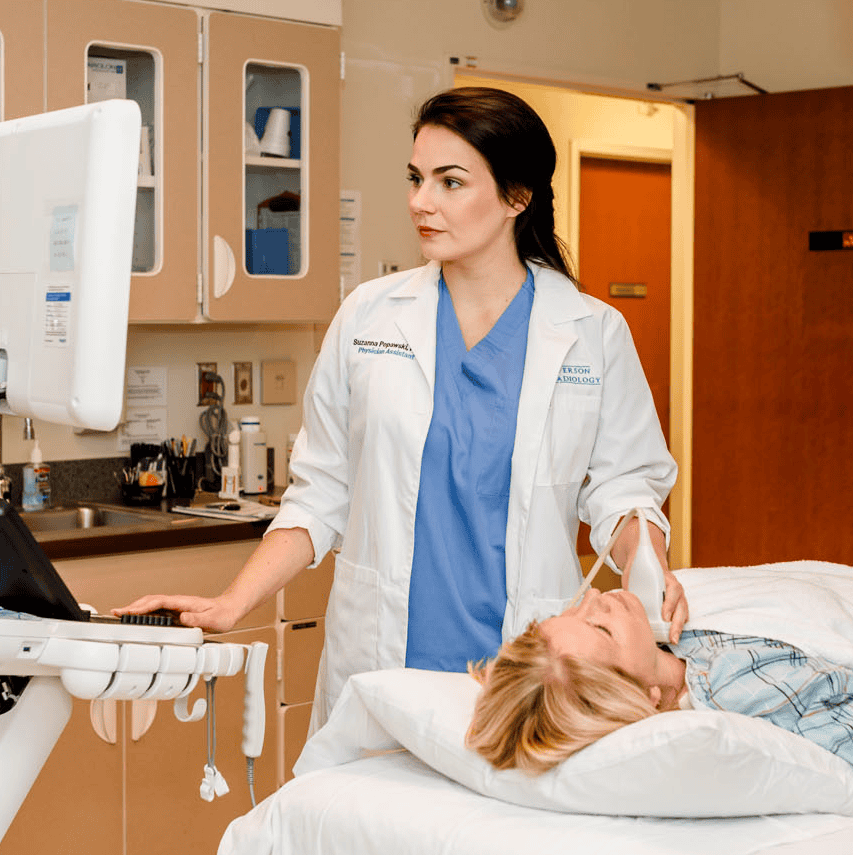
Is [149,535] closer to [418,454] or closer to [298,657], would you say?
[298,657]

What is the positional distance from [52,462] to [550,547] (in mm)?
1641

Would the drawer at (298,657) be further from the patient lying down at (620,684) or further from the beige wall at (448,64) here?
the patient lying down at (620,684)

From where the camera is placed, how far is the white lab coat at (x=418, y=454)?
174 cm

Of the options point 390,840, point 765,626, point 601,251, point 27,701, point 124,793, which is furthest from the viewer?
point 601,251

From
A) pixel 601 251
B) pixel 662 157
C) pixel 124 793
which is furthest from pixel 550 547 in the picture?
pixel 662 157

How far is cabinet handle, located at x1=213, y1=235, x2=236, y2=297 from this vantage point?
286 centimetres

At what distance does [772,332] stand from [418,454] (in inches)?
96.5

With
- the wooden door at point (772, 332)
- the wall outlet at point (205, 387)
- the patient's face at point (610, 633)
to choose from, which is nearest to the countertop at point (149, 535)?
the wall outlet at point (205, 387)

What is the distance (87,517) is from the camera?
2.90 m

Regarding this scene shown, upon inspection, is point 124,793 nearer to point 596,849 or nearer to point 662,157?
point 596,849

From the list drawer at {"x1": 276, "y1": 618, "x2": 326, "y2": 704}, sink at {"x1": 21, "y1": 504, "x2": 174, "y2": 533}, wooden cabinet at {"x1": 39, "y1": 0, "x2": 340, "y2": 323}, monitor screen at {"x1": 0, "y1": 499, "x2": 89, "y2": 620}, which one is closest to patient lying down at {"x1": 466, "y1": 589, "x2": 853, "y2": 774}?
monitor screen at {"x1": 0, "y1": 499, "x2": 89, "y2": 620}

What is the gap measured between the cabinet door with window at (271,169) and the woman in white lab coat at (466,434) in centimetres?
111

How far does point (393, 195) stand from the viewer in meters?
3.45

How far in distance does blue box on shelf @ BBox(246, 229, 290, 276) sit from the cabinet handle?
59 mm
